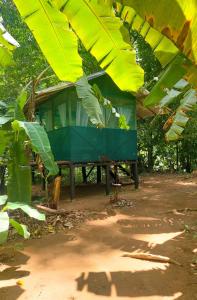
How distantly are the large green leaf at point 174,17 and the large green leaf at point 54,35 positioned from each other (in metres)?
0.68

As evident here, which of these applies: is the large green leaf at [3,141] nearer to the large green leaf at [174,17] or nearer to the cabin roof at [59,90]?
the cabin roof at [59,90]

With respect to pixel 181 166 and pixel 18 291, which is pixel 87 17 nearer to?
pixel 18 291

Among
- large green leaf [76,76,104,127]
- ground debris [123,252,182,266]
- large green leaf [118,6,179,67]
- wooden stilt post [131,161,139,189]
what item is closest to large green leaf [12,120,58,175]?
large green leaf [76,76,104,127]

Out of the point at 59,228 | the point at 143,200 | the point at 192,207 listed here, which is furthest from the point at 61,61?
the point at 143,200

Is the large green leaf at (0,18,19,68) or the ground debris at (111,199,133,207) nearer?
the large green leaf at (0,18,19,68)

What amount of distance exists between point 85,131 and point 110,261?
6.83m

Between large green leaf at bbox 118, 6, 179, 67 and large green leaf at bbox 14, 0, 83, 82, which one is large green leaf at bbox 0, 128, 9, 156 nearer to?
large green leaf at bbox 14, 0, 83, 82

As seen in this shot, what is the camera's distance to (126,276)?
4680 mm

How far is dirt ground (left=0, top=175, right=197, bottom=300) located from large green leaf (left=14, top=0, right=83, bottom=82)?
2.84 m

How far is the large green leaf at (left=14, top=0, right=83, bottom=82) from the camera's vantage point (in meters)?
2.21

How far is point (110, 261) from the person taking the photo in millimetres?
5289

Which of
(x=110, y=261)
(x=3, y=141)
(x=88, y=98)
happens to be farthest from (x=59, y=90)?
(x=110, y=261)

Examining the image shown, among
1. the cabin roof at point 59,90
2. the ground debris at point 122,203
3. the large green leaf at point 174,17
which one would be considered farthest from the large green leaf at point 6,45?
the ground debris at point 122,203

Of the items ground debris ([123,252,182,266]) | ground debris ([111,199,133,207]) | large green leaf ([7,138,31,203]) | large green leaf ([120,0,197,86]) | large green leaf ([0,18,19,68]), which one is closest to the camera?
large green leaf ([120,0,197,86])
